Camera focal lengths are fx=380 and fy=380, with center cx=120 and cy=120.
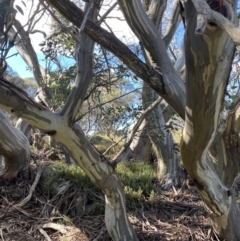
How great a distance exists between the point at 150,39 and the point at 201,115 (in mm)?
1088

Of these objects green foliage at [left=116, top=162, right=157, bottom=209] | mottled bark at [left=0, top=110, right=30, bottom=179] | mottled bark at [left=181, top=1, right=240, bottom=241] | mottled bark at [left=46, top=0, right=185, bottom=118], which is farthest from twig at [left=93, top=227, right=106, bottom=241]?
mottled bark at [left=46, top=0, right=185, bottom=118]

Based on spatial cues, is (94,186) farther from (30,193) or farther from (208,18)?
(208,18)

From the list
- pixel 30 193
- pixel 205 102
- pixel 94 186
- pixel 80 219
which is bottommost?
pixel 80 219

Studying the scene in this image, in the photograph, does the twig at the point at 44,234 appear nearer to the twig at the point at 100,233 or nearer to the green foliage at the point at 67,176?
the twig at the point at 100,233

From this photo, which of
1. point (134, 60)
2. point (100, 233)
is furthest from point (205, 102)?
point (100, 233)

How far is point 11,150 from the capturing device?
533 centimetres

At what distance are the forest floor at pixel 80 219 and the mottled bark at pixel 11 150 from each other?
0.70 ft

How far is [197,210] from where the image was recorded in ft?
17.7

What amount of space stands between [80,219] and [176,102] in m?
2.44

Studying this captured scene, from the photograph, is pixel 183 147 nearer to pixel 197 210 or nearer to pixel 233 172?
pixel 233 172

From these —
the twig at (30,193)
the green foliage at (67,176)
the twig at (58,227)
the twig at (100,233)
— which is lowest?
the twig at (58,227)

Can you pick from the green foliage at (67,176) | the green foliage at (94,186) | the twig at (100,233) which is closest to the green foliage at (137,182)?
the green foliage at (94,186)

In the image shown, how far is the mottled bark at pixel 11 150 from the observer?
5.14 metres

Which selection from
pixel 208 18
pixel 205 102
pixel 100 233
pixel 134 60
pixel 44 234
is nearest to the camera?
pixel 208 18
